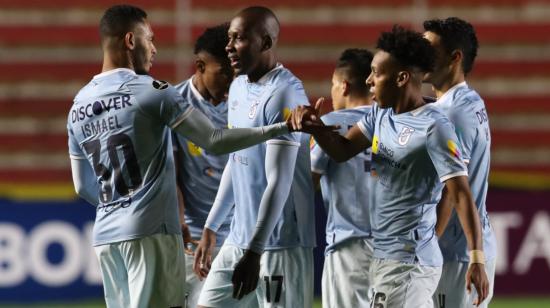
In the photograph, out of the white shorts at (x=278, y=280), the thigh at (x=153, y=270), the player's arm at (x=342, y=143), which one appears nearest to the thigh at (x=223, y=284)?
the white shorts at (x=278, y=280)

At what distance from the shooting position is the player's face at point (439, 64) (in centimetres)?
624

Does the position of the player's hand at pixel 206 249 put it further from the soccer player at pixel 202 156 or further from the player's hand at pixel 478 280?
the player's hand at pixel 478 280

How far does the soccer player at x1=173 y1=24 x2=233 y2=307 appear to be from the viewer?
23.4 feet

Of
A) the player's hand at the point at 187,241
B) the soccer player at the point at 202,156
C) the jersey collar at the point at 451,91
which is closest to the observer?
the jersey collar at the point at 451,91

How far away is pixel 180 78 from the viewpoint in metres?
18.1

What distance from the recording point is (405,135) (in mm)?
5410

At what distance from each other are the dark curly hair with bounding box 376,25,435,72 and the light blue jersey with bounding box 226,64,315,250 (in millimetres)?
468

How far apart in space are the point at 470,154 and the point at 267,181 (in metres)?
1.05

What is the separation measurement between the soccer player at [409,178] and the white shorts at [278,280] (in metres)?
0.40

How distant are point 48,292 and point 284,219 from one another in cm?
539

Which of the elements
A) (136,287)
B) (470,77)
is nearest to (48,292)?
(136,287)

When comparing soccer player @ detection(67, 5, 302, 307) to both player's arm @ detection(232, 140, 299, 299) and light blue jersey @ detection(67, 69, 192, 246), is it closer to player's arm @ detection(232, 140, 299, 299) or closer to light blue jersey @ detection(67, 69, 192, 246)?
light blue jersey @ detection(67, 69, 192, 246)

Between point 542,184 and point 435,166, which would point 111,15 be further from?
point 542,184

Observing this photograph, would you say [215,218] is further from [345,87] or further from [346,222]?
[345,87]
